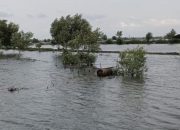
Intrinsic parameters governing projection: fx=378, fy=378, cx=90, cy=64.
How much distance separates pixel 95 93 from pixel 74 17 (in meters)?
91.1

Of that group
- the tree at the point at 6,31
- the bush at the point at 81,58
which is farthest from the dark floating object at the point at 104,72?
the tree at the point at 6,31

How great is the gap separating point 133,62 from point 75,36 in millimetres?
42318

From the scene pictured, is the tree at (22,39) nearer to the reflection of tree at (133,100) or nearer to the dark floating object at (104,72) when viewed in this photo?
the dark floating object at (104,72)

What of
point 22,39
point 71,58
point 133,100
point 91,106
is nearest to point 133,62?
point 133,100

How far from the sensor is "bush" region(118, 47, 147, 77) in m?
64.2

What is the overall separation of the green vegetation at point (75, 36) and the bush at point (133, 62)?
79.5ft

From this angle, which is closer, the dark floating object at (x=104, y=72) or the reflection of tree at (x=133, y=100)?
the reflection of tree at (x=133, y=100)

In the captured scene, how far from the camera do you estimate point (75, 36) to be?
10394 centimetres

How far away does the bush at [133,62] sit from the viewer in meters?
64.2

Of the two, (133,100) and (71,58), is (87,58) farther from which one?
(133,100)

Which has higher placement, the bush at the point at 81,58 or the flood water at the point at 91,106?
the bush at the point at 81,58

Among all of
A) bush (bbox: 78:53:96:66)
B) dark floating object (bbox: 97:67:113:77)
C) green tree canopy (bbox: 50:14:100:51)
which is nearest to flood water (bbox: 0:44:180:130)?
dark floating object (bbox: 97:67:113:77)

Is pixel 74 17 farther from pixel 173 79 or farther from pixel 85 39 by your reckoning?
pixel 173 79

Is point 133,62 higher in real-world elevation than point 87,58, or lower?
higher
